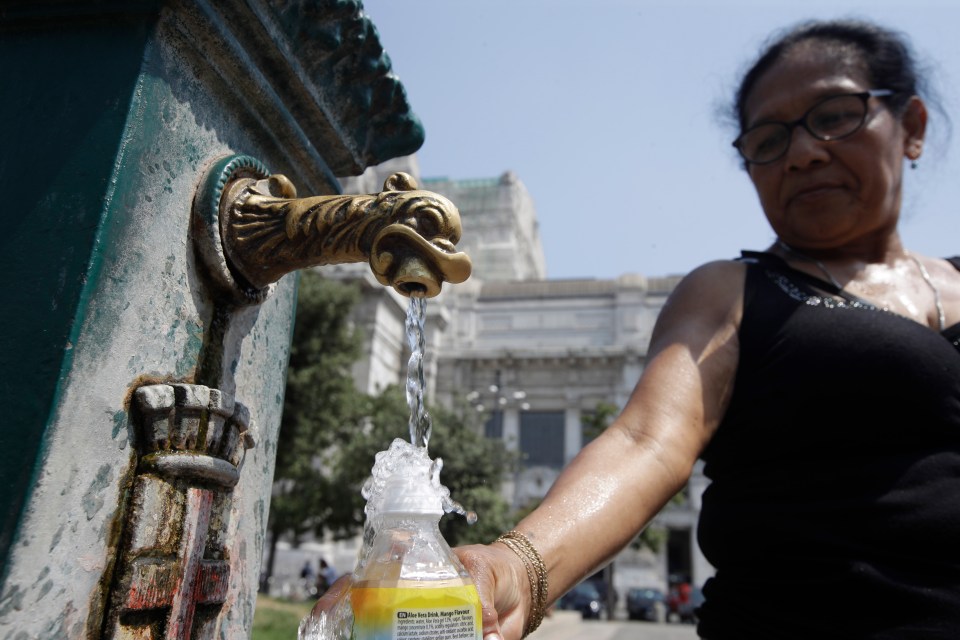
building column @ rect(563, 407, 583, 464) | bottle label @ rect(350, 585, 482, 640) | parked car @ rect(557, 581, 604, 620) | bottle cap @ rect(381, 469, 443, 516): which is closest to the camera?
bottle label @ rect(350, 585, 482, 640)

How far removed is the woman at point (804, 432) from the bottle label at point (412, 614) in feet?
0.55

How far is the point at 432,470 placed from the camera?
1011 millimetres

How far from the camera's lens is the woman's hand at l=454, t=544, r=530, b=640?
38.2 inches

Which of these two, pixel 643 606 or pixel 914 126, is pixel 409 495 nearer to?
pixel 914 126

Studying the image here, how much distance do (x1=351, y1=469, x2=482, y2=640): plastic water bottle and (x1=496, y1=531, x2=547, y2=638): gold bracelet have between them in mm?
204

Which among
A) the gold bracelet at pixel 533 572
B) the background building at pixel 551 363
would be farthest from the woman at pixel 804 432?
the background building at pixel 551 363

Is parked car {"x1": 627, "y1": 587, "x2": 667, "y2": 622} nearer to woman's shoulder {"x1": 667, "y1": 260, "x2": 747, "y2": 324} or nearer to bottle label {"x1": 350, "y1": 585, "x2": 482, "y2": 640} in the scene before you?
woman's shoulder {"x1": 667, "y1": 260, "x2": 747, "y2": 324}

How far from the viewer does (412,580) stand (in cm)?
84

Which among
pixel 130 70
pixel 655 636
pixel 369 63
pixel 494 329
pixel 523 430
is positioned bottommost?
pixel 655 636

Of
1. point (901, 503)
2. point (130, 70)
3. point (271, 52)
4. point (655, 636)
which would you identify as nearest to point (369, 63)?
point (271, 52)

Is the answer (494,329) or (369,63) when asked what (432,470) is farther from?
(494,329)

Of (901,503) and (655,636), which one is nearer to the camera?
(901,503)

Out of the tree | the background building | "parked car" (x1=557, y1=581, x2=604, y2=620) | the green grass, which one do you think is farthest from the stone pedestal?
the background building

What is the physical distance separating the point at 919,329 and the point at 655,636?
15766mm
